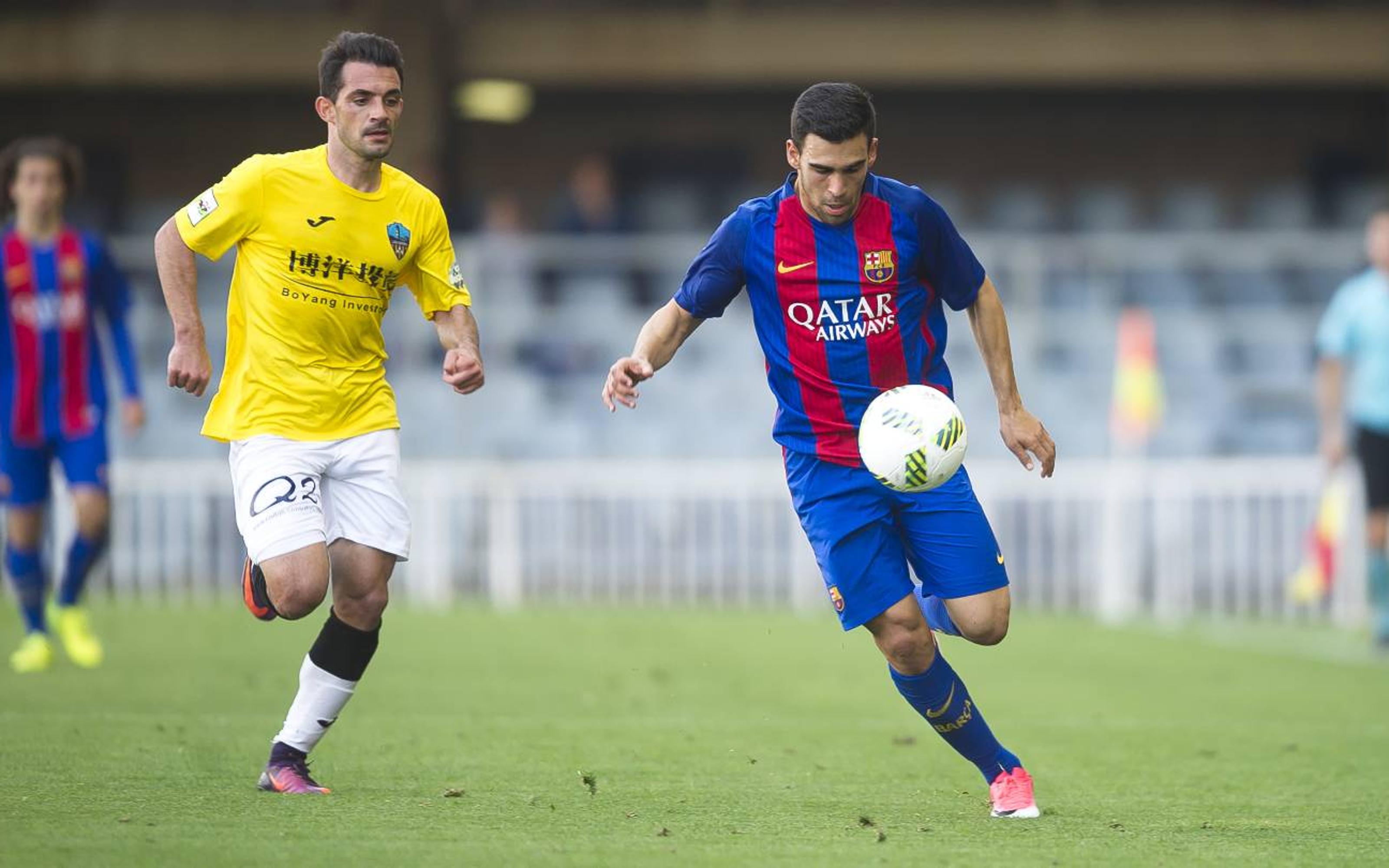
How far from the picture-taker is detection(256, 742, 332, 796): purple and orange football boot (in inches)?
235

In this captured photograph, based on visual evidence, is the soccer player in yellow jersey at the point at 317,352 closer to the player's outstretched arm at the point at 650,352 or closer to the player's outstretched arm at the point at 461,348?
the player's outstretched arm at the point at 461,348

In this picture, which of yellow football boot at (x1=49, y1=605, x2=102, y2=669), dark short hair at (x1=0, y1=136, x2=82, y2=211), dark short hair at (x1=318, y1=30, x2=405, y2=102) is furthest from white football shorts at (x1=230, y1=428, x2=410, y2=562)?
yellow football boot at (x1=49, y1=605, x2=102, y2=669)

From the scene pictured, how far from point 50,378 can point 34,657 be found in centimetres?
138

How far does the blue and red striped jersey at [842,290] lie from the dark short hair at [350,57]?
1.13 m

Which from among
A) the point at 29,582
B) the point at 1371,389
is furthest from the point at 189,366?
the point at 1371,389

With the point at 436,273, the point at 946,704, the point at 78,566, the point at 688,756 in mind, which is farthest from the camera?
the point at 78,566

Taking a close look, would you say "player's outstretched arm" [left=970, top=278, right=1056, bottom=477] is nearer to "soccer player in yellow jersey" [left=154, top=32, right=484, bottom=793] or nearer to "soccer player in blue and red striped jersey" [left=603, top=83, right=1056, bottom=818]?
"soccer player in blue and red striped jersey" [left=603, top=83, right=1056, bottom=818]

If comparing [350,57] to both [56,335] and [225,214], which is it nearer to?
[225,214]

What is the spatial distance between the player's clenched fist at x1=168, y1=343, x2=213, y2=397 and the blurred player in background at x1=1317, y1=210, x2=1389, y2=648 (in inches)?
291

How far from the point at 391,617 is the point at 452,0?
7.55 meters

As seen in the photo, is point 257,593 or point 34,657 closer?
point 257,593

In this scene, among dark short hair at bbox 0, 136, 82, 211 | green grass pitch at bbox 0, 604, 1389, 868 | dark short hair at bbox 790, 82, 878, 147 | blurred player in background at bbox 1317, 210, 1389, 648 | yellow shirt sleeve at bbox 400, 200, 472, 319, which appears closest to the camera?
green grass pitch at bbox 0, 604, 1389, 868

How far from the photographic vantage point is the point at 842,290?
19.3ft

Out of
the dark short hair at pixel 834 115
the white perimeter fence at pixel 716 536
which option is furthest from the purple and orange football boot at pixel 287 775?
the white perimeter fence at pixel 716 536
